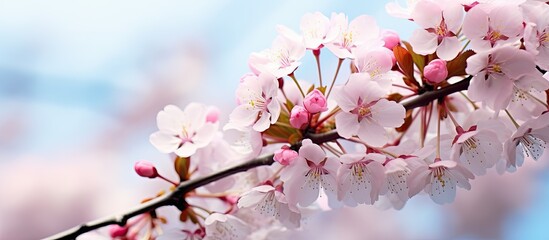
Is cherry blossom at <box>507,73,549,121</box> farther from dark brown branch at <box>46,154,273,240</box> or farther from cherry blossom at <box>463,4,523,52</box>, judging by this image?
dark brown branch at <box>46,154,273,240</box>

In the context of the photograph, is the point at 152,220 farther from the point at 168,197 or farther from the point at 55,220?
the point at 55,220

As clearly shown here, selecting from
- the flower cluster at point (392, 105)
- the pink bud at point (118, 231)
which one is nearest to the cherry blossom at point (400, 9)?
the flower cluster at point (392, 105)

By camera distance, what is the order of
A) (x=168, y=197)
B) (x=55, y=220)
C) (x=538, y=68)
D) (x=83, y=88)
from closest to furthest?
1. (x=538, y=68)
2. (x=168, y=197)
3. (x=55, y=220)
4. (x=83, y=88)

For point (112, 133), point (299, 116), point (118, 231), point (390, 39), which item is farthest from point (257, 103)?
point (112, 133)

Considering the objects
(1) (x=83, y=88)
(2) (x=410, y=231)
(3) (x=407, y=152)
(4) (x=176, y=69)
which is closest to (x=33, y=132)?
(1) (x=83, y=88)

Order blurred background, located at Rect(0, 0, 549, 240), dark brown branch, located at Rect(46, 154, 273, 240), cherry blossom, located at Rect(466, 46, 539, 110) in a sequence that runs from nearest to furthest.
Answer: cherry blossom, located at Rect(466, 46, 539, 110) → dark brown branch, located at Rect(46, 154, 273, 240) → blurred background, located at Rect(0, 0, 549, 240)

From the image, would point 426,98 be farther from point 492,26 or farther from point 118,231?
point 118,231

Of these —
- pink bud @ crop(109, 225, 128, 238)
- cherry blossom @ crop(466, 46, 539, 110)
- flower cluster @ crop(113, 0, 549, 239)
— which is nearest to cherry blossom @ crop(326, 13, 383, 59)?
flower cluster @ crop(113, 0, 549, 239)
